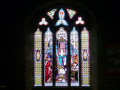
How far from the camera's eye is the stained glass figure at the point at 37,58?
5469mm

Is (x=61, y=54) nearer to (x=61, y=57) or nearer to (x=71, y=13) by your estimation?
(x=61, y=57)

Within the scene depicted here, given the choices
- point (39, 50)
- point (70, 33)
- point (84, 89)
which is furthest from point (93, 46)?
point (39, 50)

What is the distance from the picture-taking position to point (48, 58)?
5.51 meters

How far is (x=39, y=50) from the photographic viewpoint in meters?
5.52

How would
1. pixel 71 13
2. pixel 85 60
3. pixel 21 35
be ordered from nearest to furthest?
pixel 21 35 < pixel 85 60 < pixel 71 13

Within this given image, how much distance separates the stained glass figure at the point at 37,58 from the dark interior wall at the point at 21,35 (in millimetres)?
652

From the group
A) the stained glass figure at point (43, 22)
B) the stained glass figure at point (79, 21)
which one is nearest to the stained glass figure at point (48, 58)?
the stained glass figure at point (43, 22)

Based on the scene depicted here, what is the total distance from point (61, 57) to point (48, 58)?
17.9 inches

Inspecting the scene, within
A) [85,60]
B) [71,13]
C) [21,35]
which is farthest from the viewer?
[71,13]

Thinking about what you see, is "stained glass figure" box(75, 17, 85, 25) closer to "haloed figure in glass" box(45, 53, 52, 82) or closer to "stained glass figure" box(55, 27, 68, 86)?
"stained glass figure" box(55, 27, 68, 86)

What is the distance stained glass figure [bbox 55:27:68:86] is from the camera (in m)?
5.51

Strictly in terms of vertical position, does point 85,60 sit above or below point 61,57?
below

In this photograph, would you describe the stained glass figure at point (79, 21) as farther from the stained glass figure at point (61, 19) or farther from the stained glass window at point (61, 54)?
the stained glass figure at point (61, 19)

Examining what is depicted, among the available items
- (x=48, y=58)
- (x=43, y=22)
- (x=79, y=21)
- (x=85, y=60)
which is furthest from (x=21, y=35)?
(x=85, y=60)
